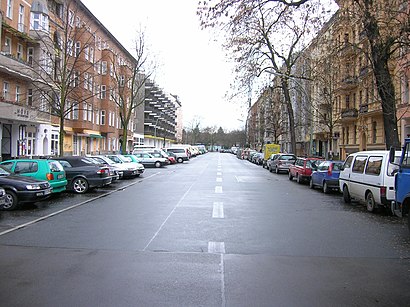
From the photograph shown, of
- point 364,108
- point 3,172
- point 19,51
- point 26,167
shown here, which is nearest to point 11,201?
point 3,172

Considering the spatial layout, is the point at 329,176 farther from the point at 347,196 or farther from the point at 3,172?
the point at 3,172

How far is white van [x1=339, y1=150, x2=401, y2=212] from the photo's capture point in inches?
443

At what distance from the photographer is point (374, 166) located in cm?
1216

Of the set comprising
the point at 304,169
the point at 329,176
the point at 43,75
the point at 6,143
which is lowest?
the point at 329,176

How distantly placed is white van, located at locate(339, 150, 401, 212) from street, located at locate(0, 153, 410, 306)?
57 cm

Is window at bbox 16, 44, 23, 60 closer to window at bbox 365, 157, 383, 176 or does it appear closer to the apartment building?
the apartment building

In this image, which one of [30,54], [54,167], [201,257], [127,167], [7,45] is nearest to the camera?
[201,257]

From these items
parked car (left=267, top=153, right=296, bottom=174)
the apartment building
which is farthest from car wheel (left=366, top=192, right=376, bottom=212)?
parked car (left=267, top=153, right=296, bottom=174)

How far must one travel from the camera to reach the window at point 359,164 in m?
13.1

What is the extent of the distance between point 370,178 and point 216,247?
6.79 m

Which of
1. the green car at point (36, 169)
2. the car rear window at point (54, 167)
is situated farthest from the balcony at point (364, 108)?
the green car at point (36, 169)

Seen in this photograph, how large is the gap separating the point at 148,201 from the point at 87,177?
161 inches

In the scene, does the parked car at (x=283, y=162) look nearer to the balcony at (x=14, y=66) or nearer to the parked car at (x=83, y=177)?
the parked car at (x=83, y=177)

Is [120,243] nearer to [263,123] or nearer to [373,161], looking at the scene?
[373,161]
